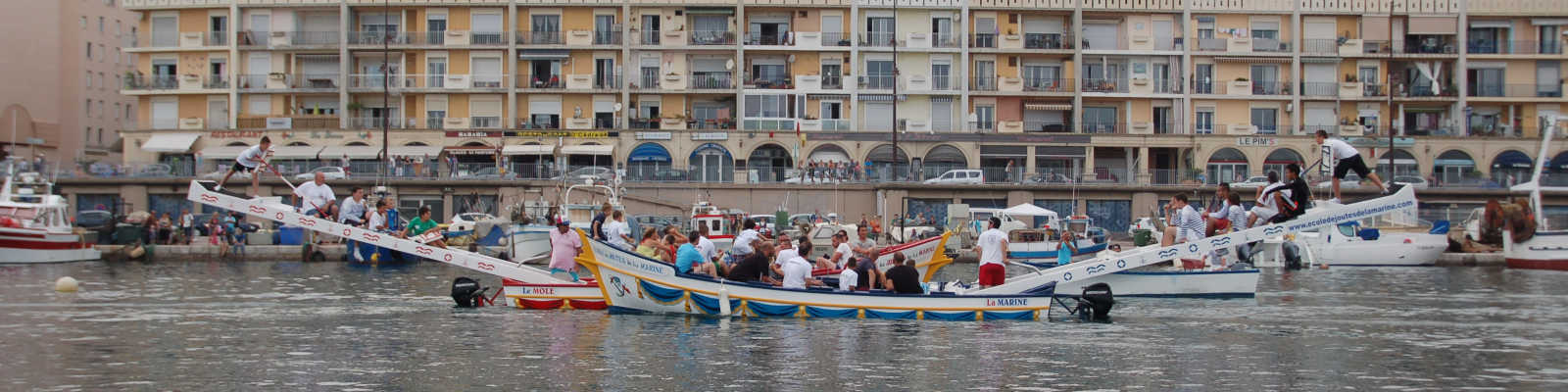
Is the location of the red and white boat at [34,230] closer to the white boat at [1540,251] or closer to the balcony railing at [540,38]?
the balcony railing at [540,38]

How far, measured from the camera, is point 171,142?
72.8 meters

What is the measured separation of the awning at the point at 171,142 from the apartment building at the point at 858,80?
136 millimetres

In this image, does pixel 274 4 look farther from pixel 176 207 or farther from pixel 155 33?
pixel 176 207

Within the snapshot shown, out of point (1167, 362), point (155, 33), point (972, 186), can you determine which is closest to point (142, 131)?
point (155, 33)

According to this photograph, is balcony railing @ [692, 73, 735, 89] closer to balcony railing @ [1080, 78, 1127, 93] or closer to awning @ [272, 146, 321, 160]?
balcony railing @ [1080, 78, 1127, 93]

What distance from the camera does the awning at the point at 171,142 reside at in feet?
237

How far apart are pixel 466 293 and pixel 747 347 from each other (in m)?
8.09

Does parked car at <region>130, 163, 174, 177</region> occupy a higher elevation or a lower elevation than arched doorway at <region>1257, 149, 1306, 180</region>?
lower

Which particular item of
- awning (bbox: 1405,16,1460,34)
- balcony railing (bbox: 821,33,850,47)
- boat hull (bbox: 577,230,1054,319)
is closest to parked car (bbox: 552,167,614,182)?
balcony railing (bbox: 821,33,850,47)

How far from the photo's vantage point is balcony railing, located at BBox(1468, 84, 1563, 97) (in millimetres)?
74000

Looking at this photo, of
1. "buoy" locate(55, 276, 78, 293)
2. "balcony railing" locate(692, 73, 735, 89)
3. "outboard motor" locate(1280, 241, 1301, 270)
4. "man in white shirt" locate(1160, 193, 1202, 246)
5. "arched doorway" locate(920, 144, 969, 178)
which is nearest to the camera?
"man in white shirt" locate(1160, 193, 1202, 246)

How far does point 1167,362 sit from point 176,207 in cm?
5833

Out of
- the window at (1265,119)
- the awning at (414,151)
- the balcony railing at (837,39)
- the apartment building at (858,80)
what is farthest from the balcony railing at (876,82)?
the awning at (414,151)

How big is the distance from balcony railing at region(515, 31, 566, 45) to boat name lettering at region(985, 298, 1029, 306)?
169 ft
